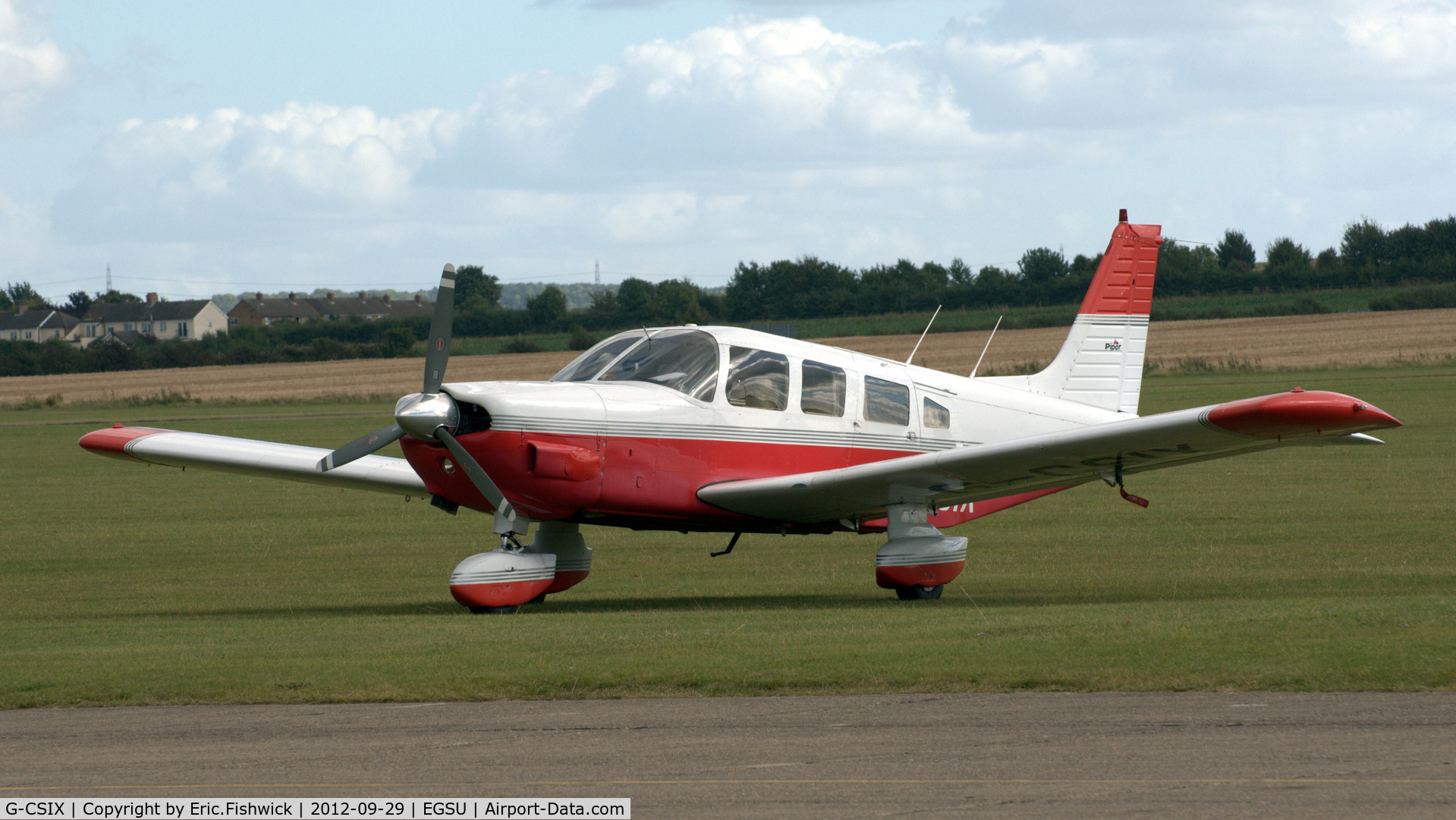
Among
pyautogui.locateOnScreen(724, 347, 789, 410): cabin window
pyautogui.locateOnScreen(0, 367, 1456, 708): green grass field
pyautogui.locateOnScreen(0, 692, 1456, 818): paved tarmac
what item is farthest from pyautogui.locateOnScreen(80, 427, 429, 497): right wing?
pyautogui.locateOnScreen(0, 692, 1456, 818): paved tarmac

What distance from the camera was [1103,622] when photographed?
10188 millimetres

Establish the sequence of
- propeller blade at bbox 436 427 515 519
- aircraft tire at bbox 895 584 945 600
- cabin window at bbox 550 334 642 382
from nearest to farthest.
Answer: propeller blade at bbox 436 427 515 519, cabin window at bbox 550 334 642 382, aircraft tire at bbox 895 584 945 600

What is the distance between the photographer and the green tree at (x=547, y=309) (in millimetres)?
92188

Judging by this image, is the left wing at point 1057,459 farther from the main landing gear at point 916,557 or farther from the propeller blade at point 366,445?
the propeller blade at point 366,445

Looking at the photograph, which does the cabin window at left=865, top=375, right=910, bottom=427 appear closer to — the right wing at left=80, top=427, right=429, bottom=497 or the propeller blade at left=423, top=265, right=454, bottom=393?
the propeller blade at left=423, top=265, right=454, bottom=393

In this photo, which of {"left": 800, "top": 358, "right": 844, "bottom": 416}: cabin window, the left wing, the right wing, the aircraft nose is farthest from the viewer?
the right wing

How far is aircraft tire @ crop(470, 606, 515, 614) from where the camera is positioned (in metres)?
12.1

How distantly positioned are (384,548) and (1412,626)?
514 inches

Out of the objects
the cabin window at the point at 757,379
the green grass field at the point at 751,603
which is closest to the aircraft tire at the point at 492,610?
the green grass field at the point at 751,603

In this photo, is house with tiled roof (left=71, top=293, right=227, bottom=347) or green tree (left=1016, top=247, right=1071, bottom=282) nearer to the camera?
green tree (left=1016, top=247, right=1071, bottom=282)

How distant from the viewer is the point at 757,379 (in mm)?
12977

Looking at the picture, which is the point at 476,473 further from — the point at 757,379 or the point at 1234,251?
the point at 1234,251

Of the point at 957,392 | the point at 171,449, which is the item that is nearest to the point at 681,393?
the point at 957,392

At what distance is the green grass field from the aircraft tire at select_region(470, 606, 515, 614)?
12 cm
